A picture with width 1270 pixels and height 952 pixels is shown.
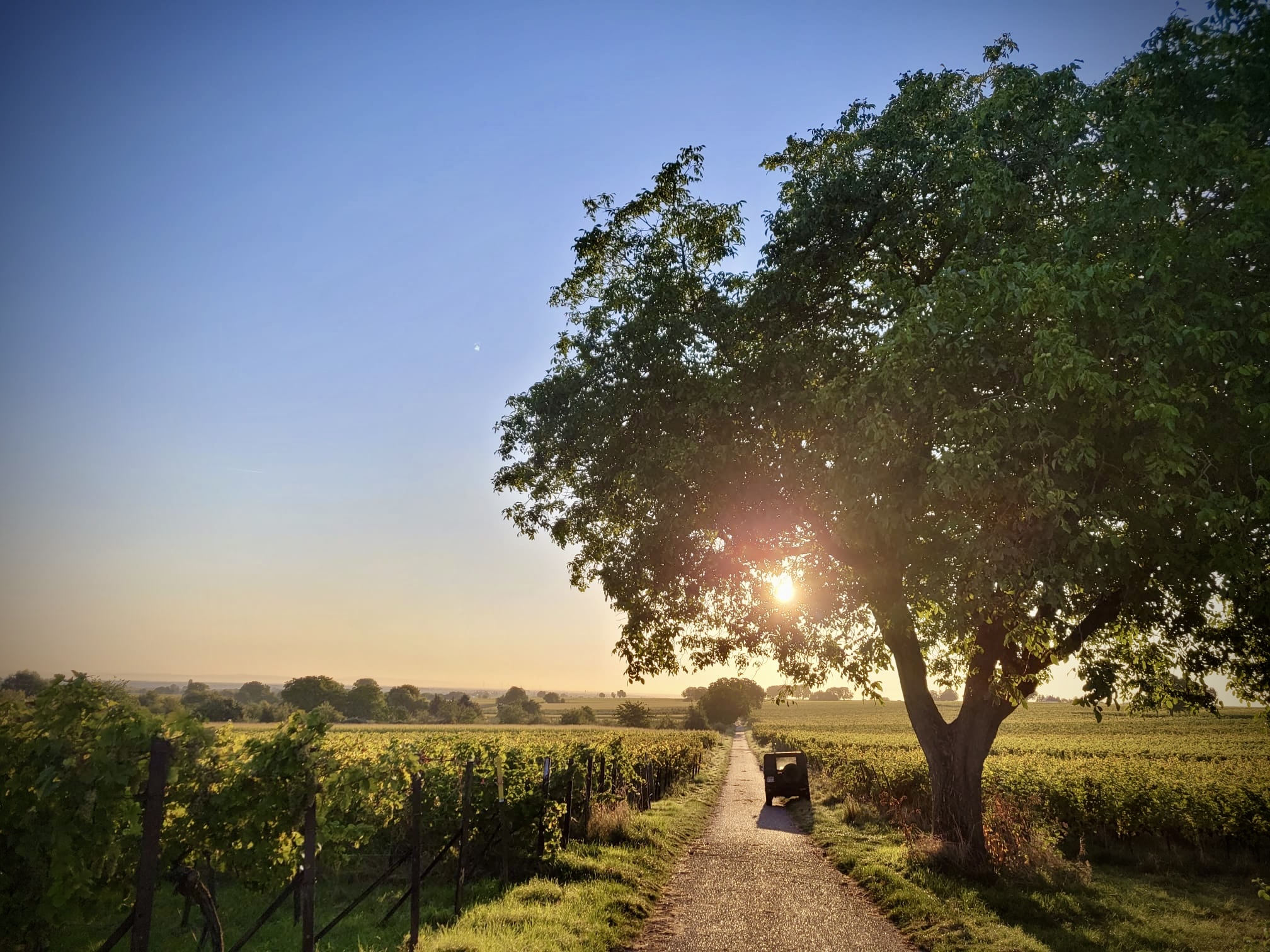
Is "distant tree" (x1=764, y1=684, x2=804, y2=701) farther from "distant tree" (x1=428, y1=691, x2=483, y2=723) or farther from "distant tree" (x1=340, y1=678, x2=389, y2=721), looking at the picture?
"distant tree" (x1=340, y1=678, x2=389, y2=721)

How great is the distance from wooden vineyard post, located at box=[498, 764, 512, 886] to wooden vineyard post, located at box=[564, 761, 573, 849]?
5.65ft

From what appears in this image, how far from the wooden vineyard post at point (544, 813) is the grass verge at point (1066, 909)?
5938 mm

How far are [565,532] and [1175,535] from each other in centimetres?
1137

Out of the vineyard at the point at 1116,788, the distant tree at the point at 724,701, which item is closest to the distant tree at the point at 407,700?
the distant tree at the point at 724,701

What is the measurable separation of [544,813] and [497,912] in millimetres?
3962

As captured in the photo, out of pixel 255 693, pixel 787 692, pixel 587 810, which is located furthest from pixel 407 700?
pixel 787 692

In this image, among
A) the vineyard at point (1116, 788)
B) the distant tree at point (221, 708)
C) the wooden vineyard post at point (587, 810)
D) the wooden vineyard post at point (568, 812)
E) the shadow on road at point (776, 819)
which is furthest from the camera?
the distant tree at point (221, 708)

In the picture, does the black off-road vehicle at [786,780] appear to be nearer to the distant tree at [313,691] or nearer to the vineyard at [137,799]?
the vineyard at [137,799]

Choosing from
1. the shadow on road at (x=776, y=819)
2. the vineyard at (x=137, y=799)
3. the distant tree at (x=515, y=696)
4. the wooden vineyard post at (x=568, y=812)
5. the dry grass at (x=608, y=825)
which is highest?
the vineyard at (x=137, y=799)

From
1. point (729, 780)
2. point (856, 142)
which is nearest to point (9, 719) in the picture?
point (856, 142)

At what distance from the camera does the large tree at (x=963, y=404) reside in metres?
8.12

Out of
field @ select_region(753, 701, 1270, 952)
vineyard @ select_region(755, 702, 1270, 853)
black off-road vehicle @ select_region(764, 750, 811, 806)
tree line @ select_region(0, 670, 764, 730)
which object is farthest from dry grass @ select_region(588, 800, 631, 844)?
tree line @ select_region(0, 670, 764, 730)

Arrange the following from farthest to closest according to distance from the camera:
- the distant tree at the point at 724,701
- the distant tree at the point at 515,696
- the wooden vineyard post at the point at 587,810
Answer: the distant tree at the point at 515,696
the distant tree at the point at 724,701
the wooden vineyard post at the point at 587,810

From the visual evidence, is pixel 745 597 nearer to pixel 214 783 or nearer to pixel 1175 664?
pixel 1175 664
